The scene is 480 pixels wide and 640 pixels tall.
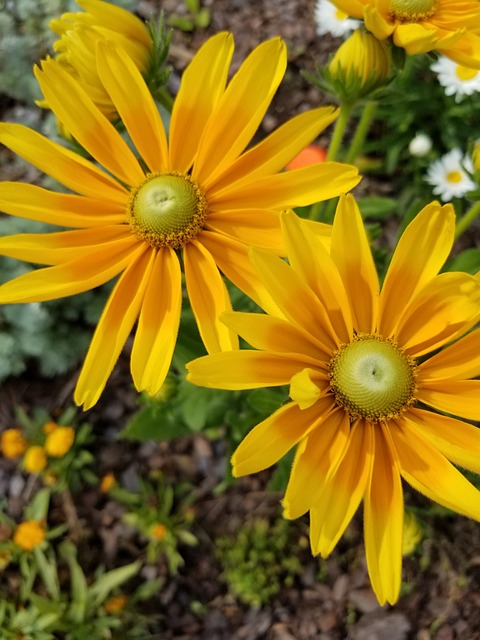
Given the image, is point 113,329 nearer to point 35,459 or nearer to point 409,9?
point 409,9

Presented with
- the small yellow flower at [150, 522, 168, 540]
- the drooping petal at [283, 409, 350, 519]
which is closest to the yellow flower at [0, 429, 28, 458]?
the small yellow flower at [150, 522, 168, 540]

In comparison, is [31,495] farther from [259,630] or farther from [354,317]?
[354,317]

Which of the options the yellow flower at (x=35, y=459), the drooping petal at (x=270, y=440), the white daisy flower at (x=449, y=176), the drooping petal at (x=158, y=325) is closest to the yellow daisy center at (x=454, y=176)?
the white daisy flower at (x=449, y=176)

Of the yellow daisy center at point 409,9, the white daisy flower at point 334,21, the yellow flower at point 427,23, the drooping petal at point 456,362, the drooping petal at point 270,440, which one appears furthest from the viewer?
the white daisy flower at point 334,21

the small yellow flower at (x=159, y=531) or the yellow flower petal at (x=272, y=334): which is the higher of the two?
the small yellow flower at (x=159, y=531)

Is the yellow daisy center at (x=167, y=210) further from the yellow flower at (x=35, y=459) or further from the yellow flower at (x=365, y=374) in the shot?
the yellow flower at (x=35, y=459)

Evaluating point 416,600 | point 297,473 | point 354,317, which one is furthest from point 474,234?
point 297,473
